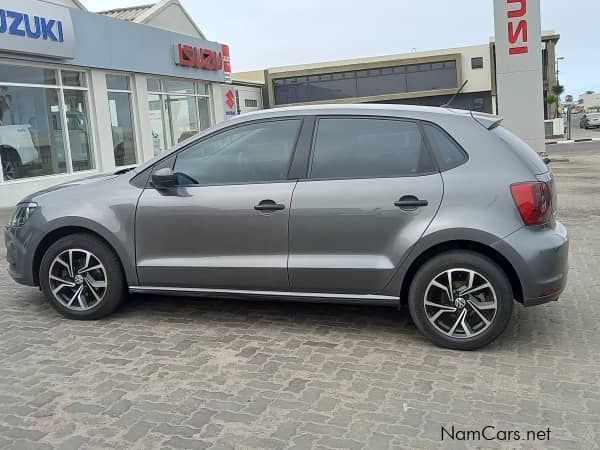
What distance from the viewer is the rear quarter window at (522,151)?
162 inches

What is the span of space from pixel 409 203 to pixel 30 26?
38.1ft

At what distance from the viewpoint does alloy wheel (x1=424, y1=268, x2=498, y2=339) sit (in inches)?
159

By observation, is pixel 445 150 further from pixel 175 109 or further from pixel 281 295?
pixel 175 109

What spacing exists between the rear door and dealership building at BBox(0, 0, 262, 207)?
10268 millimetres

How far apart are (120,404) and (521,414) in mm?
2285

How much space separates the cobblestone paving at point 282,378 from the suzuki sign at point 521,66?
1141cm

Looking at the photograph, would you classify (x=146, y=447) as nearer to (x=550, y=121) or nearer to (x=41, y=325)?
(x=41, y=325)

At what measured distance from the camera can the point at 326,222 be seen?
4.27 m

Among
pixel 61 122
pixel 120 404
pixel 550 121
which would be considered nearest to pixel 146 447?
pixel 120 404

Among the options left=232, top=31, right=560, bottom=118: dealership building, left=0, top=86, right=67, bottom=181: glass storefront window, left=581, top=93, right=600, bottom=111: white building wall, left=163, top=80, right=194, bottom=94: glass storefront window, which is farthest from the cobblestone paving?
left=581, top=93, right=600, bottom=111: white building wall

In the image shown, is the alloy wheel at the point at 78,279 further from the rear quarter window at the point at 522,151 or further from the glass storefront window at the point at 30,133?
the glass storefront window at the point at 30,133

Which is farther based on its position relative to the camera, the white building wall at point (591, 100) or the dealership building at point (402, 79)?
the white building wall at point (591, 100)

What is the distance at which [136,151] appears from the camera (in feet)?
58.4

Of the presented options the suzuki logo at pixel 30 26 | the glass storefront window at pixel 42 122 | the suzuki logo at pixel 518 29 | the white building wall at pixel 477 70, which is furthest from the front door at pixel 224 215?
the white building wall at pixel 477 70
